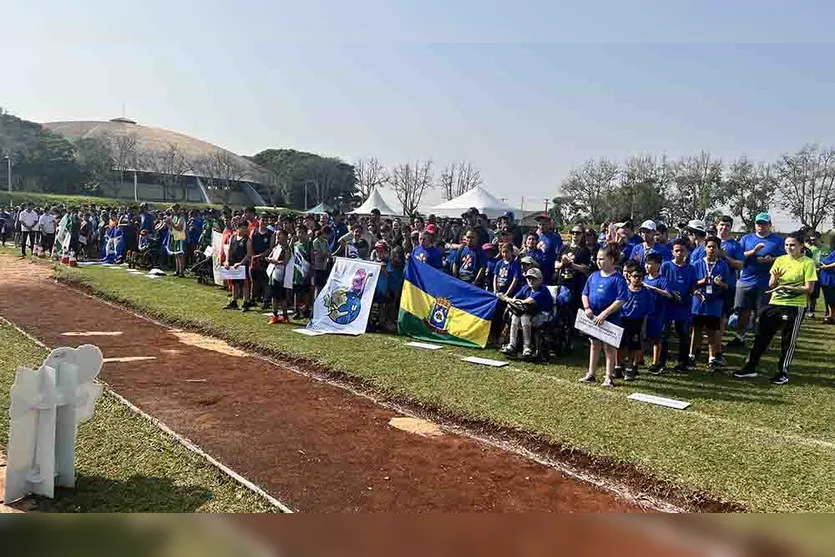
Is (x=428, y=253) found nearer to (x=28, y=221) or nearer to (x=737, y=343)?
(x=737, y=343)

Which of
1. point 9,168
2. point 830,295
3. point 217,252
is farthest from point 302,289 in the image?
point 9,168

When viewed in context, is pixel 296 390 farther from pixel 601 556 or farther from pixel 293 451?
pixel 601 556

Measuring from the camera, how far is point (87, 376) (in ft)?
13.8

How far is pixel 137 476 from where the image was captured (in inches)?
174

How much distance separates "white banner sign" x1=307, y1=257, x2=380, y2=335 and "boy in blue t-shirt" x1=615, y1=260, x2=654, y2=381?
14.2ft

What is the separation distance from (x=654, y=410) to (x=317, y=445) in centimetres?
339

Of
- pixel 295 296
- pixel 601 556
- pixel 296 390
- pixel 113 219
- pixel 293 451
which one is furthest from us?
pixel 113 219

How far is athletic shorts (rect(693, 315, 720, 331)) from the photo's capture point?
27.5ft

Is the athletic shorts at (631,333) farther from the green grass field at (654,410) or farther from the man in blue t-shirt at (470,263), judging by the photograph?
the man in blue t-shirt at (470,263)

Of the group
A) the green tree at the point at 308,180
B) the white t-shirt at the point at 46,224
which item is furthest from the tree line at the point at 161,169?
the white t-shirt at the point at 46,224

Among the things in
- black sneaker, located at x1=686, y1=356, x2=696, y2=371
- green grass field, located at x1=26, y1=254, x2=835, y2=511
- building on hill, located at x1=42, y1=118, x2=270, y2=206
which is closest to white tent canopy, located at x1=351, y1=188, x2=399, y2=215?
building on hill, located at x1=42, y1=118, x2=270, y2=206

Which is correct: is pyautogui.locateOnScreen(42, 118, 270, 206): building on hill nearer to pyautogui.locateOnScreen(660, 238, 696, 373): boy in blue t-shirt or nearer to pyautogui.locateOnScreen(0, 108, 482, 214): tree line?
pyautogui.locateOnScreen(0, 108, 482, 214): tree line

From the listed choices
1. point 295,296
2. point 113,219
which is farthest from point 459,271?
point 113,219

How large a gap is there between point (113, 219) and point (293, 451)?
724 inches
